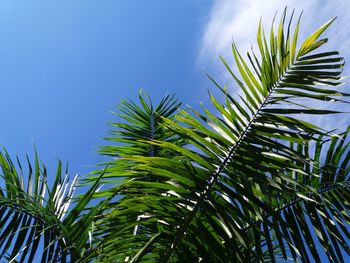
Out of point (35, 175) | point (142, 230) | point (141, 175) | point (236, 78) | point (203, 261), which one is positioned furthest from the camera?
point (35, 175)

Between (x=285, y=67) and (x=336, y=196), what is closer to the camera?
(x=285, y=67)

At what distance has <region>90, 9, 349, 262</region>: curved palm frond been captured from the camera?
174 centimetres

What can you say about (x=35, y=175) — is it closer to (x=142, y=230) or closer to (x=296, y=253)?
(x=142, y=230)

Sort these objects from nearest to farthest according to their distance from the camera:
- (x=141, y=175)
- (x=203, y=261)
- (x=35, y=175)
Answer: (x=203, y=261), (x=141, y=175), (x=35, y=175)

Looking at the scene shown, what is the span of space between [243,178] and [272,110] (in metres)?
0.34

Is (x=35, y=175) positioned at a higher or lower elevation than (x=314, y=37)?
lower

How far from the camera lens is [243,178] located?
1.83 metres

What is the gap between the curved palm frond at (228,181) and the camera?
1743mm

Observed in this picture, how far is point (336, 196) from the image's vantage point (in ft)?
7.38

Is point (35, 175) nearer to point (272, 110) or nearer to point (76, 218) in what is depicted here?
point (76, 218)

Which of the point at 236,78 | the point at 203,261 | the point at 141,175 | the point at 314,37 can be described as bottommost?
the point at 203,261

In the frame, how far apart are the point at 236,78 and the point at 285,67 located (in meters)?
0.24

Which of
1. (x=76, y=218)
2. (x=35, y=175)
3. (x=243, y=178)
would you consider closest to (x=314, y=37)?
(x=243, y=178)

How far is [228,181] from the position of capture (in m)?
1.87
